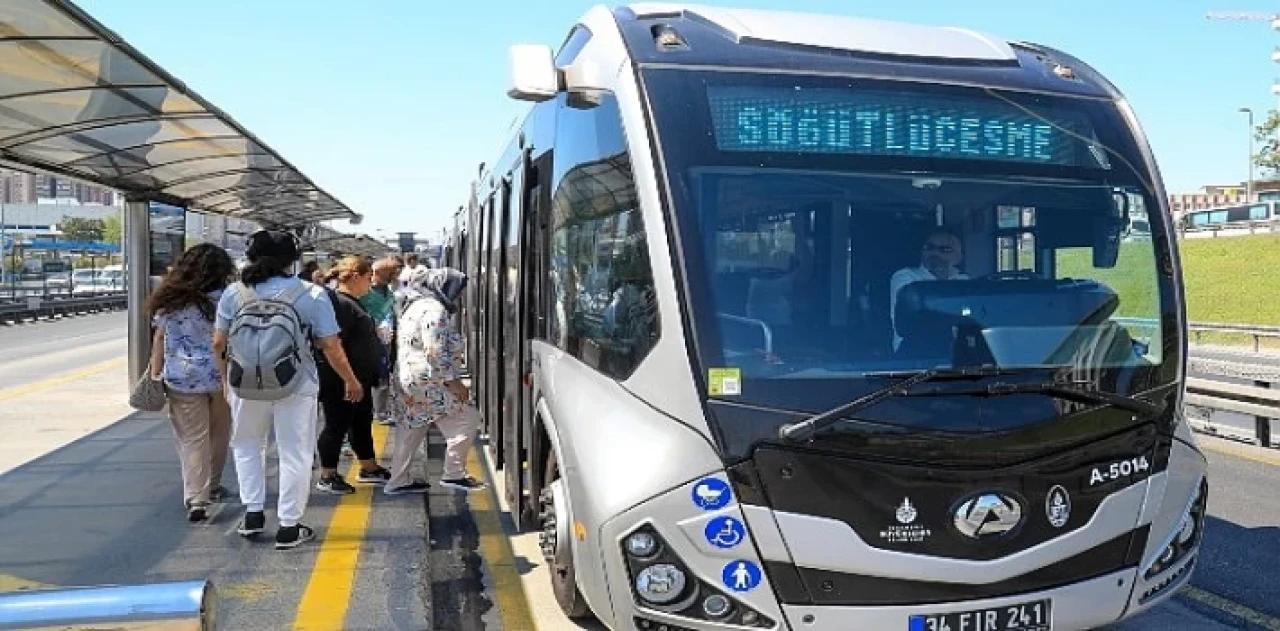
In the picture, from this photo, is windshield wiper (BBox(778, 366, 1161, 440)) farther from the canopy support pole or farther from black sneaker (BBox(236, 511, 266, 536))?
the canopy support pole

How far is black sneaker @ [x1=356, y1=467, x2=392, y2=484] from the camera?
26.0ft

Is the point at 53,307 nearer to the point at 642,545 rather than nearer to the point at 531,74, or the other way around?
the point at 531,74

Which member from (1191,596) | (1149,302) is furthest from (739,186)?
(1191,596)

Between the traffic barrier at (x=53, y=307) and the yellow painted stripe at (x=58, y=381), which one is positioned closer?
the yellow painted stripe at (x=58, y=381)

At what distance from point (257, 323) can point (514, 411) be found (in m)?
1.50

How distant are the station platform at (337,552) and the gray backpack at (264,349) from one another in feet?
3.11

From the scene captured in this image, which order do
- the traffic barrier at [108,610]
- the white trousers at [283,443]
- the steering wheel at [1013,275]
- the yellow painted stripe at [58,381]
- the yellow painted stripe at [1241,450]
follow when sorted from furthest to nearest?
the yellow painted stripe at [58,381] → the yellow painted stripe at [1241,450] → the white trousers at [283,443] → the steering wheel at [1013,275] → the traffic barrier at [108,610]

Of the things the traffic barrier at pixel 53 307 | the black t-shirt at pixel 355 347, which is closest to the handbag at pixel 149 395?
the black t-shirt at pixel 355 347

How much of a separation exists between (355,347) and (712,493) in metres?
4.55

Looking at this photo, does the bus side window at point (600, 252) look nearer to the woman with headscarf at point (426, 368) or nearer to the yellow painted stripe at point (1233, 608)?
the woman with headscarf at point (426, 368)

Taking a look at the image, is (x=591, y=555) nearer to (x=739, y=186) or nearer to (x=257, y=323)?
(x=739, y=186)

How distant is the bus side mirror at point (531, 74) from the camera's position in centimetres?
429

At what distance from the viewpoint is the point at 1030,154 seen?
417 cm

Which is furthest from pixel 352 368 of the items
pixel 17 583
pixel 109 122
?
pixel 109 122
